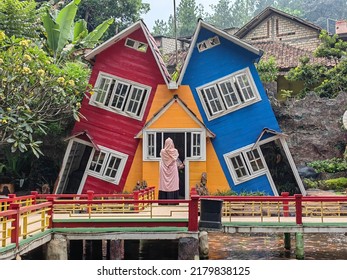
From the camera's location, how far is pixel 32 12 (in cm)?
2245

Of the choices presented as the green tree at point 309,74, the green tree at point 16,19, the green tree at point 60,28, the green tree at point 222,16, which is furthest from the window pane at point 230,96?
the green tree at point 222,16

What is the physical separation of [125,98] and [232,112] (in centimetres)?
474

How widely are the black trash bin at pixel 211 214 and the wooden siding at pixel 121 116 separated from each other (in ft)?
27.8

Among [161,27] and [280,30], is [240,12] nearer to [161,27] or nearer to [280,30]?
[161,27]

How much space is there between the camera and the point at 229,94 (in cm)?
2069

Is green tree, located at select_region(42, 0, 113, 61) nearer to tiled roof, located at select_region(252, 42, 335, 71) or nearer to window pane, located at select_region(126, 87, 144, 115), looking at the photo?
window pane, located at select_region(126, 87, 144, 115)

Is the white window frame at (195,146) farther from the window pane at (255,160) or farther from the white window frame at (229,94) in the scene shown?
the window pane at (255,160)

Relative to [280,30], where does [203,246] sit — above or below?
below

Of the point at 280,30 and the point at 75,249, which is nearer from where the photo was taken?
the point at 75,249

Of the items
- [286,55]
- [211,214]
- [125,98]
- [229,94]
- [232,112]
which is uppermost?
[286,55]

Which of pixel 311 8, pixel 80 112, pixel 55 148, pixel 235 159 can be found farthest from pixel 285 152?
pixel 311 8

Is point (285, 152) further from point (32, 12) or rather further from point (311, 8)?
Answer: point (311, 8)

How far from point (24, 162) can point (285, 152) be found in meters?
12.9

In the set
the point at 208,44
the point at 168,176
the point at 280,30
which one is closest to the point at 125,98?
the point at 208,44
